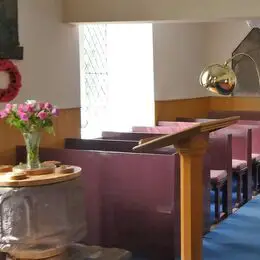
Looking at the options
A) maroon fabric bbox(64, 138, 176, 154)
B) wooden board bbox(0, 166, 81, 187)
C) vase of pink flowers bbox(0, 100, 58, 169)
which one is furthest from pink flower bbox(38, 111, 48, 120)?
maroon fabric bbox(64, 138, 176, 154)

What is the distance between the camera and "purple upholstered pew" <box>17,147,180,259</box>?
4195mm

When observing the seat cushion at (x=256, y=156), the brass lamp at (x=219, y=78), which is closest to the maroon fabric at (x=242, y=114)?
the seat cushion at (x=256, y=156)

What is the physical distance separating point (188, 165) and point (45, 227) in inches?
59.6

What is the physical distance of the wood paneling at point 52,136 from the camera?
4617mm

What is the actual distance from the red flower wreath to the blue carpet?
2.11m

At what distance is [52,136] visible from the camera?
5.17 m

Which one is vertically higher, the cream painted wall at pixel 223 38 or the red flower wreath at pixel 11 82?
the cream painted wall at pixel 223 38

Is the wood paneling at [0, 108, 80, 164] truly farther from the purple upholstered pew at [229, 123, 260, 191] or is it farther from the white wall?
the white wall

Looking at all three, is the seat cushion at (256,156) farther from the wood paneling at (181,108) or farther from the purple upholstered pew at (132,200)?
the purple upholstered pew at (132,200)

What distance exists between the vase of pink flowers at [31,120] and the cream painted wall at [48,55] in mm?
992

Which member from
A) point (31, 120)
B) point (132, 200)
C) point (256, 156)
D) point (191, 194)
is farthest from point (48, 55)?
point (256, 156)

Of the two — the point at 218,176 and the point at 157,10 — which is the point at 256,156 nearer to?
the point at 218,176

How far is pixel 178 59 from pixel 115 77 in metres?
1.40

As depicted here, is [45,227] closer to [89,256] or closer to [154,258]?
[89,256]
